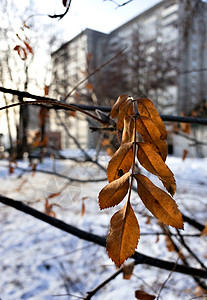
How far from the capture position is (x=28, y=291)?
6.68 ft

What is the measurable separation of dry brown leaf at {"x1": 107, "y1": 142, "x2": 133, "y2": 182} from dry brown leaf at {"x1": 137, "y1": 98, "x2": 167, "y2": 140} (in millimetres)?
84

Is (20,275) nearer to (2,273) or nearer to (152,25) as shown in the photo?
(2,273)

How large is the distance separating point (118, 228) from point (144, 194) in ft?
0.21

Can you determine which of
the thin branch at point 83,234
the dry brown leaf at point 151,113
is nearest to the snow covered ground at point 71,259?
the thin branch at point 83,234

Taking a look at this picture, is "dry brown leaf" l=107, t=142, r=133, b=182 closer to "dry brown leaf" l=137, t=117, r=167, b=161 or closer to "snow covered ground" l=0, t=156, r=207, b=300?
"dry brown leaf" l=137, t=117, r=167, b=161

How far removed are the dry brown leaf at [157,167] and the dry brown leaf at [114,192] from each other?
4cm

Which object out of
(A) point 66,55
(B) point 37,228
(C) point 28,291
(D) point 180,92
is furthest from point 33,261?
(D) point 180,92

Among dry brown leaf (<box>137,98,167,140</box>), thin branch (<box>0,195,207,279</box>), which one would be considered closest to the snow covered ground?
thin branch (<box>0,195,207,279</box>)

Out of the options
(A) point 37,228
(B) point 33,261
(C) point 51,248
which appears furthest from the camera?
(A) point 37,228

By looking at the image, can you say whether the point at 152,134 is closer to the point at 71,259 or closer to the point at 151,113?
the point at 151,113

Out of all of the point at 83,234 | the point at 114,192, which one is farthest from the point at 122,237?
the point at 83,234

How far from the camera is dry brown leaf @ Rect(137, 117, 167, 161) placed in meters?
0.37

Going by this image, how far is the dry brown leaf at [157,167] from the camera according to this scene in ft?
1.06

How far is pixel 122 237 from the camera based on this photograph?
310 mm
